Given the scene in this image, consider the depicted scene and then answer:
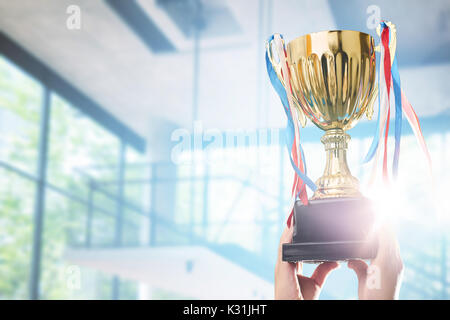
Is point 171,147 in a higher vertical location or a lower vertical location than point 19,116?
lower

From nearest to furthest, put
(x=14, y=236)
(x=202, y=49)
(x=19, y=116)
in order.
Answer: (x=202, y=49), (x=14, y=236), (x=19, y=116)

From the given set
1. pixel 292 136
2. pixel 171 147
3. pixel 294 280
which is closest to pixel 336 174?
pixel 292 136

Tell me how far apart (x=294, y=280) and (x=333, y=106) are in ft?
0.97

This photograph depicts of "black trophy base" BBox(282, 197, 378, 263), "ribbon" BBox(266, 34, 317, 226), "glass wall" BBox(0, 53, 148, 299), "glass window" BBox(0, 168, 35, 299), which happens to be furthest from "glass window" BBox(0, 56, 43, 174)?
"black trophy base" BBox(282, 197, 378, 263)

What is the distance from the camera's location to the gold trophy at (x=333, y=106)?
769mm

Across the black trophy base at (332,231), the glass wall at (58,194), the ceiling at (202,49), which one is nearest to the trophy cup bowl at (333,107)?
the black trophy base at (332,231)

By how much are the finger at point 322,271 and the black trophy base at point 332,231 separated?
0.03m

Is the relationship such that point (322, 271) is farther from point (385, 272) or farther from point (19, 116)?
point (19, 116)

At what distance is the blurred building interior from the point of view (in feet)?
14.7

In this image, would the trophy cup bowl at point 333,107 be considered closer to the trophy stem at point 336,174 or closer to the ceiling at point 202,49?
the trophy stem at point 336,174

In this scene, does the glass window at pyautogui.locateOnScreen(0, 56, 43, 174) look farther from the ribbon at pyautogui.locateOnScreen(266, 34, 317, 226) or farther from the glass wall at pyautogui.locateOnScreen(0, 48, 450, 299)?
the ribbon at pyautogui.locateOnScreen(266, 34, 317, 226)

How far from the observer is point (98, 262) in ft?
16.3

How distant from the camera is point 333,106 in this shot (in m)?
0.86
